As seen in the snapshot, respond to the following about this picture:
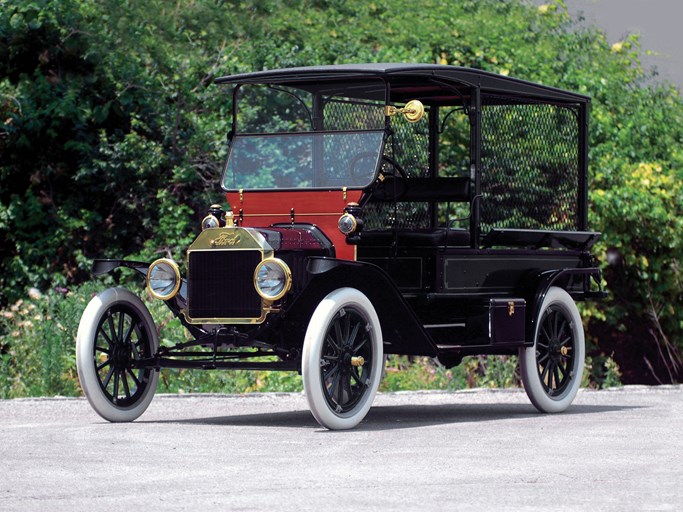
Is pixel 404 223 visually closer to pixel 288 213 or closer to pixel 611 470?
pixel 288 213

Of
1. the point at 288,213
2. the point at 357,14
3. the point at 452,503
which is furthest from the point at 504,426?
the point at 357,14

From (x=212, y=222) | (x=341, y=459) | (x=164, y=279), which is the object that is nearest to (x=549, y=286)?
(x=212, y=222)

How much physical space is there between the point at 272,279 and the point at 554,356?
3.15 m

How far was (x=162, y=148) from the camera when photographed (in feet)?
58.1

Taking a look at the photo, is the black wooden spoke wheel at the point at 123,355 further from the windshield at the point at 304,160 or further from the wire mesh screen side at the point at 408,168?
the wire mesh screen side at the point at 408,168

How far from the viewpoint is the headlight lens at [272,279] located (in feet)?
33.1

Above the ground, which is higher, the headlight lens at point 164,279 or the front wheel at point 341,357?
the headlight lens at point 164,279

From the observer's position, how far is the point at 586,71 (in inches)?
767

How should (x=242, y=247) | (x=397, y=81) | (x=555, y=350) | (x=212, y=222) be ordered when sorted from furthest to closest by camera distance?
(x=555, y=350) < (x=397, y=81) < (x=212, y=222) < (x=242, y=247)

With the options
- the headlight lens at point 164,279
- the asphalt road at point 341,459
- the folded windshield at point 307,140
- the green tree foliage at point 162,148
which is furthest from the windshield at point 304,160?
the green tree foliage at point 162,148

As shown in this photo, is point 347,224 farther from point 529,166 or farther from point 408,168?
point 529,166

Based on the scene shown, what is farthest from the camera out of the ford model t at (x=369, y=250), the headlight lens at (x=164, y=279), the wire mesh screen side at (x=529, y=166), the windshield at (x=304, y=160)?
the wire mesh screen side at (x=529, y=166)

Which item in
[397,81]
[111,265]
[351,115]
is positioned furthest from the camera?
[351,115]

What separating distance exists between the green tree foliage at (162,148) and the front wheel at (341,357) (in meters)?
6.46
